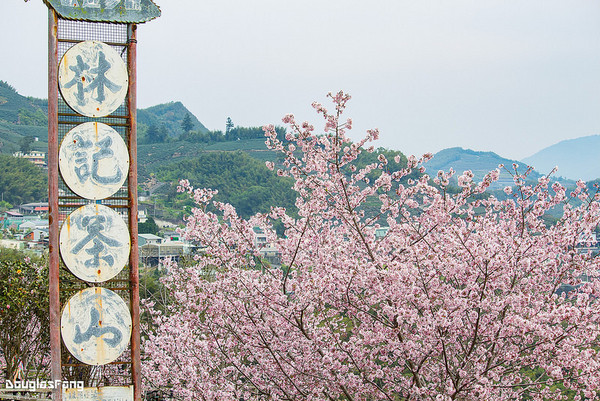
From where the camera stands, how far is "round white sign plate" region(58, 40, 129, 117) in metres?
4.64

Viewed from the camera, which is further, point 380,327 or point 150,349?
point 150,349


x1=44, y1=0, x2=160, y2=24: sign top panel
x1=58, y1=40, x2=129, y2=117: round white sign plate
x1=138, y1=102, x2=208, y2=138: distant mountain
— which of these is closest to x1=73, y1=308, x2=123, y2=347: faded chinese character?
x1=58, y1=40, x2=129, y2=117: round white sign plate

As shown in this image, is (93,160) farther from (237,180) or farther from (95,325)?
(237,180)

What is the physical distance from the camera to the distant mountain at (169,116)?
142 metres

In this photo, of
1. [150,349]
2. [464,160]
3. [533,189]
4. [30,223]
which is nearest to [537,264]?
[533,189]

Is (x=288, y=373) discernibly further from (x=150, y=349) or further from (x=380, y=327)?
(x=150, y=349)

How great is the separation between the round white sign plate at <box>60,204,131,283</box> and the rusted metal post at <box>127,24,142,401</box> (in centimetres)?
8

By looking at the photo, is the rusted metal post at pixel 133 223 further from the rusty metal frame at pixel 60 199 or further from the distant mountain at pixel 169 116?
the distant mountain at pixel 169 116

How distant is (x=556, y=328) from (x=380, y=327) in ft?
4.58

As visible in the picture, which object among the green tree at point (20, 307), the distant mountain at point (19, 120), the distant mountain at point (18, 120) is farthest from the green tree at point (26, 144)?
the green tree at point (20, 307)

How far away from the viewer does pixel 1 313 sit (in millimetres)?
9953

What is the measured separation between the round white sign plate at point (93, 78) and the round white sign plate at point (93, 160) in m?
0.16

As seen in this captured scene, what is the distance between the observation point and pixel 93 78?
4734 millimetres

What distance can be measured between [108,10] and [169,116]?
155 m
